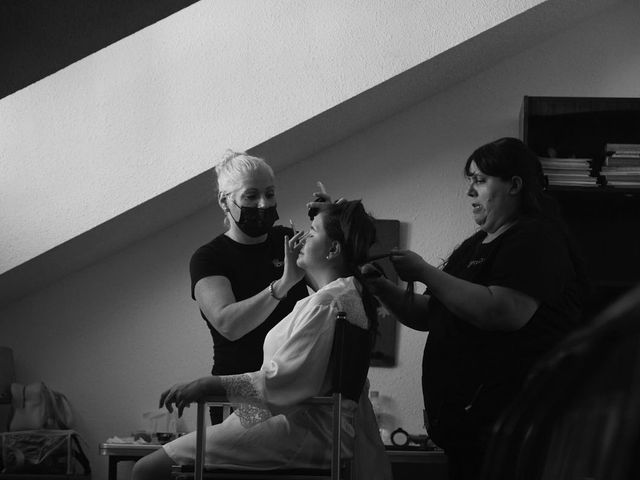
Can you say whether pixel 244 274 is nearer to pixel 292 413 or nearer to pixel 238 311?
pixel 238 311

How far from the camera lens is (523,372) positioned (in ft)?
6.82

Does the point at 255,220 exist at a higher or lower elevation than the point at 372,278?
higher

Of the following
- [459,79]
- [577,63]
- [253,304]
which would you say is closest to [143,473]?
[253,304]

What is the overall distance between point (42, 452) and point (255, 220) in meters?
1.57

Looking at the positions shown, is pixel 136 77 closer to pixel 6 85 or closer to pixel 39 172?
pixel 39 172

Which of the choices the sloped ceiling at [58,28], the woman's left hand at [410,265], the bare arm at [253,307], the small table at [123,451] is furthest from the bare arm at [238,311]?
the small table at [123,451]

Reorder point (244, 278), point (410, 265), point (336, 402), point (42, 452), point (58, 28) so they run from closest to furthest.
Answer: point (58, 28)
point (336, 402)
point (410, 265)
point (244, 278)
point (42, 452)

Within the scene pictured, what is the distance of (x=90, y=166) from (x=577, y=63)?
2113 millimetres

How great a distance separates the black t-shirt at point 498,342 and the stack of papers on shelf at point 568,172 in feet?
4.82

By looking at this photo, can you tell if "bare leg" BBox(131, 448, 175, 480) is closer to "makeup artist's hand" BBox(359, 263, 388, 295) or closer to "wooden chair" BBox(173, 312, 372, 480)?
"wooden chair" BBox(173, 312, 372, 480)

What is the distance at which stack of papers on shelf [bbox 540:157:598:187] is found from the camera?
3.64 meters

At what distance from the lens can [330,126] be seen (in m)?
3.82

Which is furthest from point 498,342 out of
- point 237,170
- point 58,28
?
point 58,28

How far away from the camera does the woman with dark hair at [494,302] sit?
2.08 m
